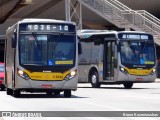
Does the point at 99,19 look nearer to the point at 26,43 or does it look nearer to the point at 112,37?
the point at 112,37

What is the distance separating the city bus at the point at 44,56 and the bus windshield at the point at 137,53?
30.6ft

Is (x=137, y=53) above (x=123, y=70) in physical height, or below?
above

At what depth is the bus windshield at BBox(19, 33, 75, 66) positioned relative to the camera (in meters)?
25.8

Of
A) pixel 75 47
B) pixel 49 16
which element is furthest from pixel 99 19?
pixel 75 47

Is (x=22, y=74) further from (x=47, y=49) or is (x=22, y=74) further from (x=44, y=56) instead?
(x=47, y=49)

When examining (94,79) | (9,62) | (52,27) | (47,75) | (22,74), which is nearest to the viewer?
(22,74)

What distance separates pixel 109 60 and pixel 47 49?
35.4ft

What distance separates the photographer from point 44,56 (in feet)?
85.2

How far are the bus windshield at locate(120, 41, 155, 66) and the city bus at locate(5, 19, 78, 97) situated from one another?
30.6 ft

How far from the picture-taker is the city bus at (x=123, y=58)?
35.2 meters

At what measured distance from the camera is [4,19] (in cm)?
7094

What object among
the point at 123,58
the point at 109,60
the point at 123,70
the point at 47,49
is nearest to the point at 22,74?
the point at 47,49

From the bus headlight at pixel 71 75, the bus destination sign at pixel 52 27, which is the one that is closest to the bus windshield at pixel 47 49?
the bus destination sign at pixel 52 27

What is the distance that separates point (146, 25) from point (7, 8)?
71.7ft
